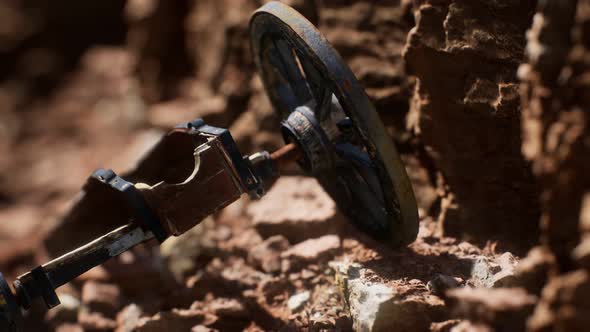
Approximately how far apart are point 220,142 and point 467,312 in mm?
1463

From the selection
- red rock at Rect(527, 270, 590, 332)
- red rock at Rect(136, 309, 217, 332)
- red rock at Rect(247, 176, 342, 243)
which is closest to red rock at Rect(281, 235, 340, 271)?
red rock at Rect(247, 176, 342, 243)

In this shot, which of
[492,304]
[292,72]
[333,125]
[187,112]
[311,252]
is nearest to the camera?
[492,304]

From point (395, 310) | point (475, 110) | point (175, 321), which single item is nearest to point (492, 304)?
point (395, 310)

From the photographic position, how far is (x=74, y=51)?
9.44 meters

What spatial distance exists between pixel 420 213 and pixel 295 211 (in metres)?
0.87

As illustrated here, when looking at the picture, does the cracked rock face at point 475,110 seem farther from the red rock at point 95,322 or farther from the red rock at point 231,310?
the red rock at point 95,322

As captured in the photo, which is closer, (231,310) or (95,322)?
(231,310)

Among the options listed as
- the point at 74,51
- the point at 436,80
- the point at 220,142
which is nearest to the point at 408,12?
the point at 436,80

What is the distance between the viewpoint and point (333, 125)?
3465 millimetres

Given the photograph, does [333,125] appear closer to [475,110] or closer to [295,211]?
[475,110]

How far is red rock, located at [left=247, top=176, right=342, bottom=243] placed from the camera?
4227mm

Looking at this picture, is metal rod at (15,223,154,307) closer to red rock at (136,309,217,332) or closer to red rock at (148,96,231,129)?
red rock at (136,309,217,332)

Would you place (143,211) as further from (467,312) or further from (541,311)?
(541,311)

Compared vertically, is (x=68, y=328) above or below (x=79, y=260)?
below
